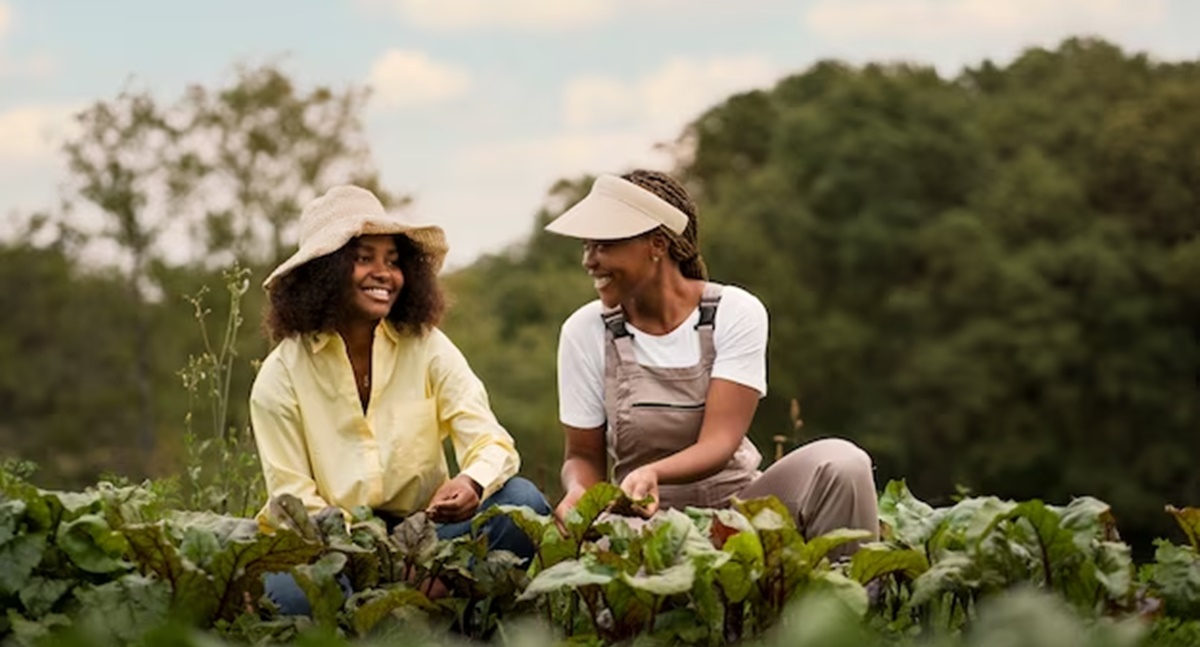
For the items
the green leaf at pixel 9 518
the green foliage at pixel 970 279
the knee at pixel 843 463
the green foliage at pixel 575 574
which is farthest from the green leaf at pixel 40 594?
the green foliage at pixel 970 279

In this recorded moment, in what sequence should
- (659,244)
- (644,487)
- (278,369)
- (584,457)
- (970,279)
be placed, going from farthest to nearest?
(970,279), (584,457), (659,244), (278,369), (644,487)

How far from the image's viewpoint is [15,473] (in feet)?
18.0

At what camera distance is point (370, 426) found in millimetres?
5121

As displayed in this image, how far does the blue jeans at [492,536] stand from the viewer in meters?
4.75

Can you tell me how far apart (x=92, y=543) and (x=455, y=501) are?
92 centimetres

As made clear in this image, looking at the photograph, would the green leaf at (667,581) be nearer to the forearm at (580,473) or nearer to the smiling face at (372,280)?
the forearm at (580,473)

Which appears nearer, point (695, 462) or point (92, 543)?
point (92, 543)

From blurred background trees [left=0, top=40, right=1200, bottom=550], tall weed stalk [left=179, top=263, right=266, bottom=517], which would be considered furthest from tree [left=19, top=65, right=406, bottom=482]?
tall weed stalk [left=179, top=263, right=266, bottom=517]

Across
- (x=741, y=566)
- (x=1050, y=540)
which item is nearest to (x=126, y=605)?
(x=741, y=566)

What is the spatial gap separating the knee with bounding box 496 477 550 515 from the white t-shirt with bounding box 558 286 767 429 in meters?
0.33

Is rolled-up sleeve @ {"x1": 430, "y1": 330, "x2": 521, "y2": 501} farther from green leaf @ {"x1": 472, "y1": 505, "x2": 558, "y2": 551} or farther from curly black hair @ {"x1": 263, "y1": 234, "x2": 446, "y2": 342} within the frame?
green leaf @ {"x1": 472, "y1": 505, "x2": 558, "y2": 551}

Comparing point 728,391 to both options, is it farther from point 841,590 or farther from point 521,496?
point 841,590

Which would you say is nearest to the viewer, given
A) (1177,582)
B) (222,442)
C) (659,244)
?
(1177,582)

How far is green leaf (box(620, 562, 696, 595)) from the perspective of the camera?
4094 millimetres
